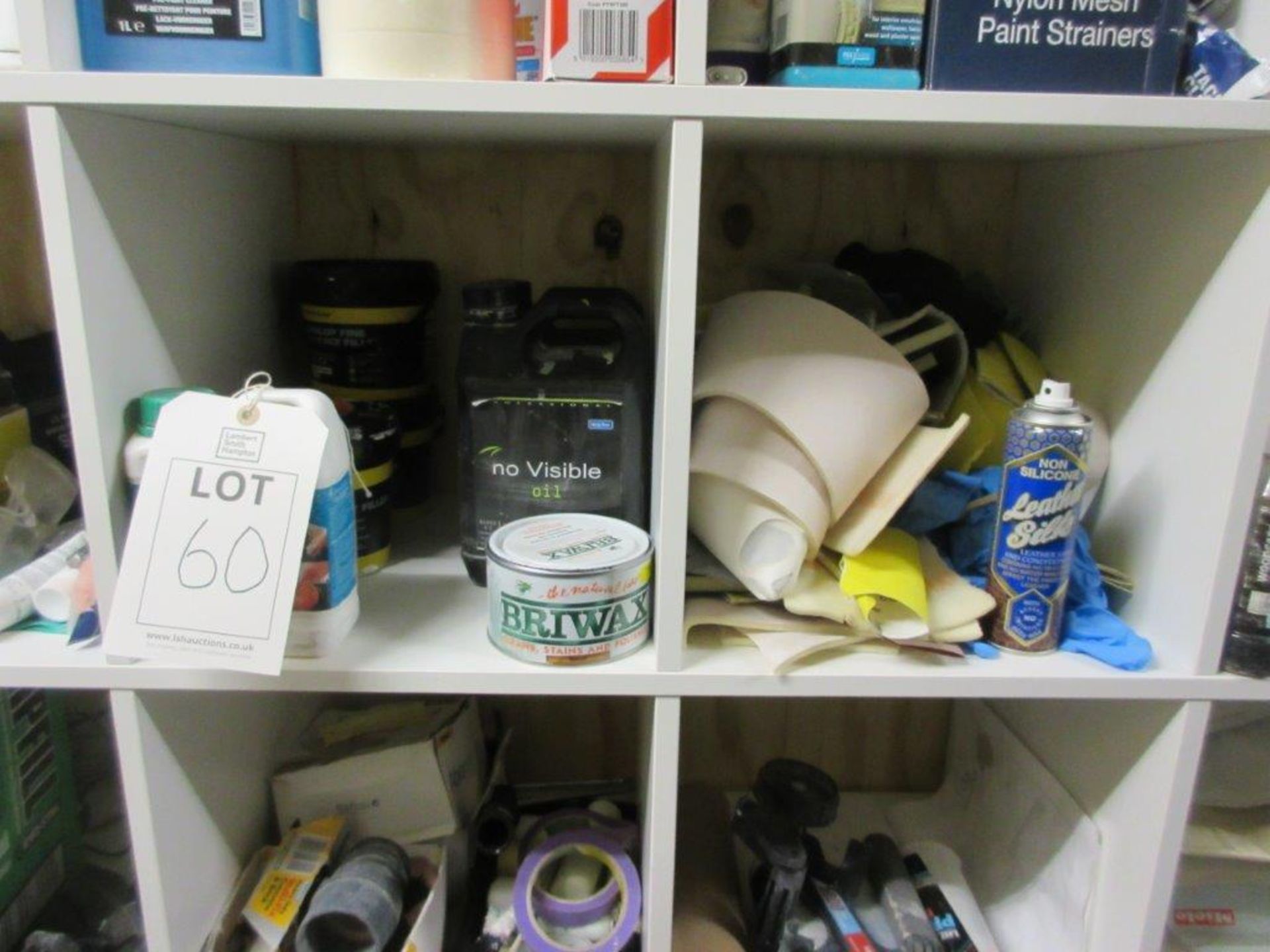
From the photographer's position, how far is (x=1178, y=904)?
0.80m

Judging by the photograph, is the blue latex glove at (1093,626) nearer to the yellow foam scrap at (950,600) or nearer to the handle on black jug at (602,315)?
the yellow foam scrap at (950,600)

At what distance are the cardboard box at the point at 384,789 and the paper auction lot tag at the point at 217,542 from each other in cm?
32

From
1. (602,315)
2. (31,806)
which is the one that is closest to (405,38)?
(602,315)

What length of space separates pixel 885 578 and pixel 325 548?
1.23 feet

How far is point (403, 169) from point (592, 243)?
0.20 meters

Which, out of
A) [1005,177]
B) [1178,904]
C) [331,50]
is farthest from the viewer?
[1005,177]

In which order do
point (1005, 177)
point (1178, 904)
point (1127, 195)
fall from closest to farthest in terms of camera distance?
point (1127, 195) → point (1178, 904) → point (1005, 177)

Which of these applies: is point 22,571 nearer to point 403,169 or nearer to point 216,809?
point 216,809

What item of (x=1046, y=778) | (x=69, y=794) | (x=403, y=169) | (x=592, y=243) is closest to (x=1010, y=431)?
(x=1046, y=778)

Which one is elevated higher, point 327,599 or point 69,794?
point 327,599

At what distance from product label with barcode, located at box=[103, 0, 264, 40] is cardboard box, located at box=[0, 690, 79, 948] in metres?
0.58

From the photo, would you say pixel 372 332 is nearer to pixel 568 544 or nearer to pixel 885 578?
pixel 568 544

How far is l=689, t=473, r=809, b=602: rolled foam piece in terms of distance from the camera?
622 mm

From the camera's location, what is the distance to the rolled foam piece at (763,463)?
0.61 meters
